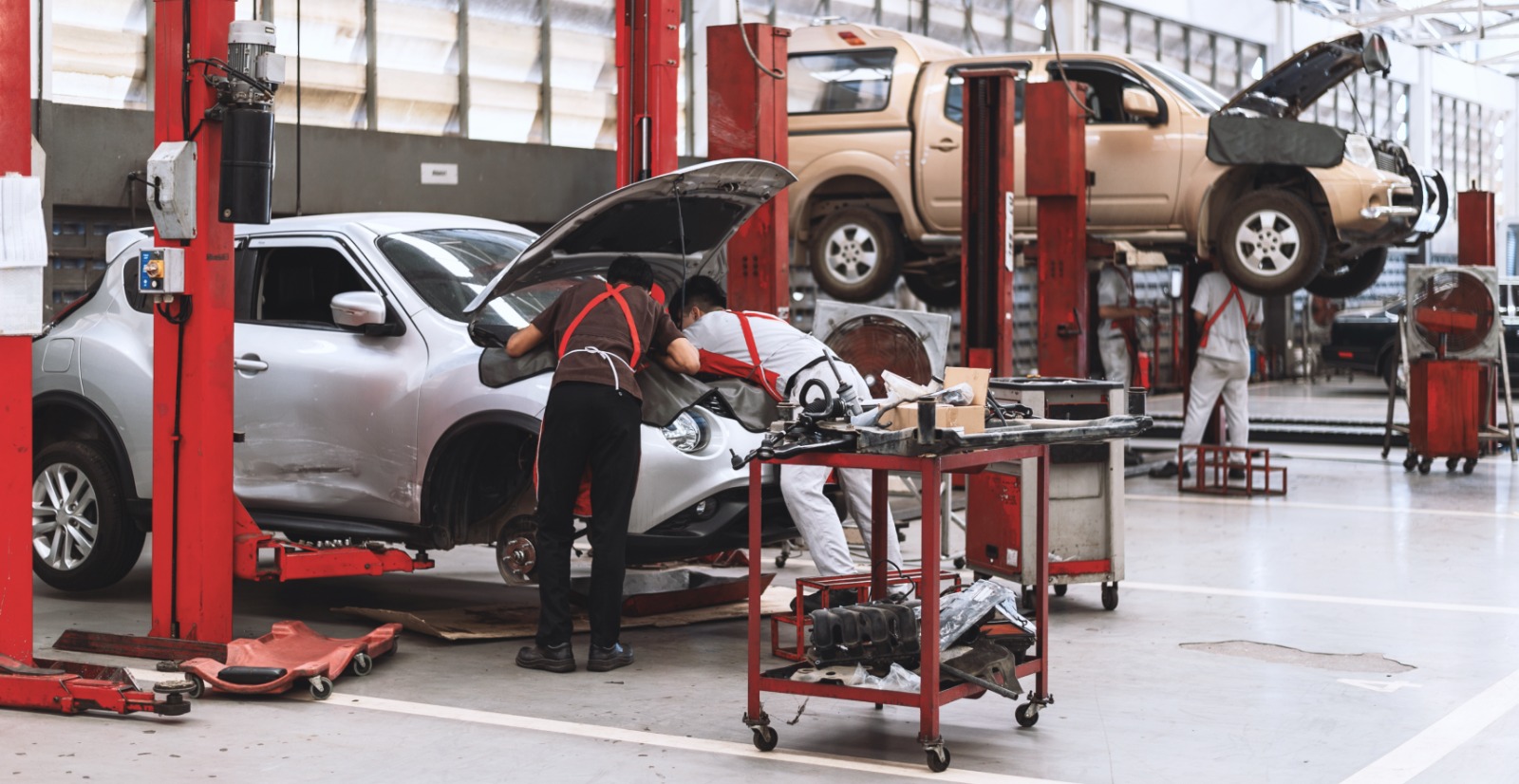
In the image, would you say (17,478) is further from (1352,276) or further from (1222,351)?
(1352,276)

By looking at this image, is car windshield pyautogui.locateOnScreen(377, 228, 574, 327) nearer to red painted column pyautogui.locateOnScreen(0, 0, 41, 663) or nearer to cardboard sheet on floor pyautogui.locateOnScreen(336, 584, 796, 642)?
cardboard sheet on floor pyautogui.locateOnScreen(336, 584, 796, 642)

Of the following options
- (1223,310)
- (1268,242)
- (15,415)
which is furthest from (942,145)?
(15,415)

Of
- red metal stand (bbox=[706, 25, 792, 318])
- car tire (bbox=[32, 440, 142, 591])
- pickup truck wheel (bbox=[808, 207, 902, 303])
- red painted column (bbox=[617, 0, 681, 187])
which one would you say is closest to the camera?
car tire (bbox=[32, 440, 142, 591])

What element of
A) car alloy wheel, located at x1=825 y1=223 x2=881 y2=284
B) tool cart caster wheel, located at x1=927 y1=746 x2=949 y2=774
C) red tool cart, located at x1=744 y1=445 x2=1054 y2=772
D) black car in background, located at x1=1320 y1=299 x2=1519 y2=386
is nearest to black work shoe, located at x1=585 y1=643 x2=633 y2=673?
red tool cart, located at x1=744 y1=445 x2=1054 y2=772

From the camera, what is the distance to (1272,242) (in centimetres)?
1105

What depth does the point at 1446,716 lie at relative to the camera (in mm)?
5227

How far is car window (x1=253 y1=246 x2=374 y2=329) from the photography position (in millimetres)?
6906

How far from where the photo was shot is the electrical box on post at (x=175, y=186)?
5891mm

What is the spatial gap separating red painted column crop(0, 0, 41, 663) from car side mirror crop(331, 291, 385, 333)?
1.13 meters

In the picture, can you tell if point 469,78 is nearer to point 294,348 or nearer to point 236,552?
point 294,348

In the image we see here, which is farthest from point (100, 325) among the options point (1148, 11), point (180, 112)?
point (1148, 11)

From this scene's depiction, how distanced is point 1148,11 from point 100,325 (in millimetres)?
17623

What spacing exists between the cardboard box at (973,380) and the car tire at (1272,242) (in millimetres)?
6565

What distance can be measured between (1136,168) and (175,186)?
7.67 metres
